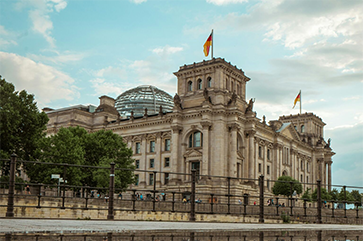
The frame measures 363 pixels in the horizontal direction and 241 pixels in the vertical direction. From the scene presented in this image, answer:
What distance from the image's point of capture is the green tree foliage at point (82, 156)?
43844 mm

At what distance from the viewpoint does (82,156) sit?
47.2m

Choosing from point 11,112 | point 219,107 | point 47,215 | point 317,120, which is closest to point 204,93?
point 219,107

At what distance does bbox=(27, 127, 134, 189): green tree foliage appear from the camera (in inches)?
1726

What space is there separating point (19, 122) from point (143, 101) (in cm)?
6430

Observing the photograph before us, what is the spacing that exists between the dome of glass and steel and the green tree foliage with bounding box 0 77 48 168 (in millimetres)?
56165

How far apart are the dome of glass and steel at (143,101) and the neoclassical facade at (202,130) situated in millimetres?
18104

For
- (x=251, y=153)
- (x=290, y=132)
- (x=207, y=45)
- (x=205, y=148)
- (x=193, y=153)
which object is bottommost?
(x=193, y=153)

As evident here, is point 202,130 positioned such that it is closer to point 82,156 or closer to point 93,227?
point 82,156

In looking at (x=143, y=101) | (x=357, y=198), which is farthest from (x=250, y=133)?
(x=143, y=101)

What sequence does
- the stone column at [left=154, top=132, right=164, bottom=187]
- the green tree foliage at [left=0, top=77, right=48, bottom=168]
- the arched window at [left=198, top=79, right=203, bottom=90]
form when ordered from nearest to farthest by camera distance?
1. the green tree foliage at [left=0, top=77, right=48, bottom=168]
2. the arched window at [left=198, top=79, right=203, bottom=90]
3. the stone column at [left=154, top=132, right=164, bottom=187]

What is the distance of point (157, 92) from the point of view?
113375 millimetres

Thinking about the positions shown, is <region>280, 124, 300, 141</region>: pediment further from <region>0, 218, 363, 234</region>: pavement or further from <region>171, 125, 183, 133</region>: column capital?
<region>0, 218, 363, 234</region>: pavement

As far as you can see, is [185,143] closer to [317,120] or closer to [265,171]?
[265,171]

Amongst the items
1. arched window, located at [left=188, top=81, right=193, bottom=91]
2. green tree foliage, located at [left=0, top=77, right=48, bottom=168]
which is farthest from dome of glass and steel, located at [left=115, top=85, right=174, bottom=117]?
green tree foliage, located at [left=0, top=77, right=48, bottom=168]
